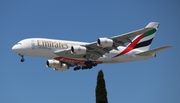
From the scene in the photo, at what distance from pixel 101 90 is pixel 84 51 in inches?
566

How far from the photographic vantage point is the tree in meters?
49.9

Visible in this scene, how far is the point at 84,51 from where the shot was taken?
2530 inches

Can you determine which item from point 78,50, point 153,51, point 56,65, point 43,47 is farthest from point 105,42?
point 56,65

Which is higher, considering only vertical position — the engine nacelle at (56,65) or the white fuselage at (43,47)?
the white fuselage at (43,47)

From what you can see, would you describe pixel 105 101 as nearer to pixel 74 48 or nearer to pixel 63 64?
pixel 74 48

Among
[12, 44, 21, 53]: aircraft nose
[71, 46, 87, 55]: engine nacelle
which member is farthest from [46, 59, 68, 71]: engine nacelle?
[12, 44, 21, 53]: aircraft nose

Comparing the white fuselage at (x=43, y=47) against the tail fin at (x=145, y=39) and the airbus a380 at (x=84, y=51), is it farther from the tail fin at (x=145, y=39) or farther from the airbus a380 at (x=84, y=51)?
the tail fin at (x=145, y=39)

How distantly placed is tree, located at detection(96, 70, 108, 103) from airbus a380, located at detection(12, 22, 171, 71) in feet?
35.0

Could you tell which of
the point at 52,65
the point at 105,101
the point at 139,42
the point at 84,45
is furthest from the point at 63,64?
the point at 105,101

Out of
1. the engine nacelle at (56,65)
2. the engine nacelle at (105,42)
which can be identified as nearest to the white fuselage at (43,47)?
the engine nacelle at (56,65)

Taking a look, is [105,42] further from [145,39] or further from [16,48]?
[145,39]

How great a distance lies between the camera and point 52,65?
228ft

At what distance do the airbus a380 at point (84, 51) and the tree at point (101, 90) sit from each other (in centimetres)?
1067

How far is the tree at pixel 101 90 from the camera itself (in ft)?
164
